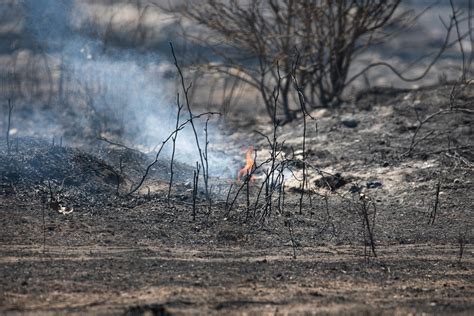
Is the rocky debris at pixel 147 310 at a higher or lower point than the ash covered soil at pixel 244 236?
lower

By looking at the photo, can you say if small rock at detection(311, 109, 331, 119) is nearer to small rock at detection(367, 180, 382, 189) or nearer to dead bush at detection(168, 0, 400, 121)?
dead bush at detection(168, 0, 400, 121)

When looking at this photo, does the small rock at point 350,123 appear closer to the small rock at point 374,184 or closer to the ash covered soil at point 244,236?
the ash covered soil at point 244,236

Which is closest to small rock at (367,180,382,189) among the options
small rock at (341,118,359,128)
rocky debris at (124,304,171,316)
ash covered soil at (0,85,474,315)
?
ash covered soil at (0,85,474,315)

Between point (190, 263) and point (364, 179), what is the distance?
4405 mm

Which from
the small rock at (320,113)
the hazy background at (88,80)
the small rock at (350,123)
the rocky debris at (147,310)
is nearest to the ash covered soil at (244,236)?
the rocky debris at (147,310)

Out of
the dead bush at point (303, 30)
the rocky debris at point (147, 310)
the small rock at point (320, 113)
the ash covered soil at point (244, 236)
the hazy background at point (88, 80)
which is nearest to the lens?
the rocky debris at point (147, 310)

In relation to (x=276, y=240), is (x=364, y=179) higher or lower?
higher

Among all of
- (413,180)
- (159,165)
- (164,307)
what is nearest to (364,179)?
(413,180)

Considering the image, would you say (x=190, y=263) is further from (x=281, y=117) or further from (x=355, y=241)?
(x=281, y=117)

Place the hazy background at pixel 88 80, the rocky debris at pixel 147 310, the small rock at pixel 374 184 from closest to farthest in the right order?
the rocky debris at pixel 147 310 < the small rock at pixel 374 184 < the hazy background at pixel 88 80

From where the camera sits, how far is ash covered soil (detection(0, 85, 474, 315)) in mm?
6664

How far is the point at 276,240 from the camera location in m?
8.61

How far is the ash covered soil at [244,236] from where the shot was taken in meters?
6.66

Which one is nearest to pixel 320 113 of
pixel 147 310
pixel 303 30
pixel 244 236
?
pixel 303 30
